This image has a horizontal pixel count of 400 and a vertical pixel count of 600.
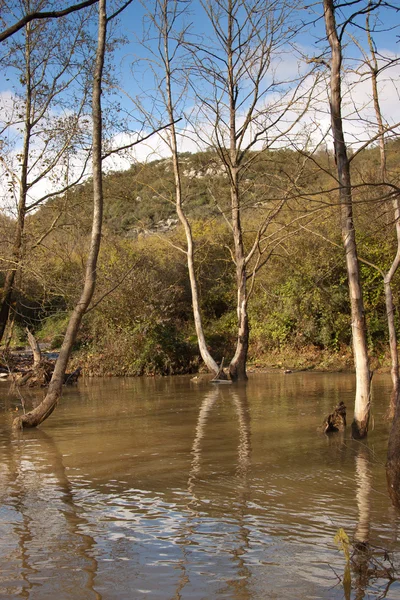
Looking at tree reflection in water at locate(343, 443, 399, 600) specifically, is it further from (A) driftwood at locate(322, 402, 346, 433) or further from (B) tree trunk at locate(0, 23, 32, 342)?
(B) tree trunk at locate(0, 23, 32, 342)

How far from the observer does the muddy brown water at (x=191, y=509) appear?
462cm

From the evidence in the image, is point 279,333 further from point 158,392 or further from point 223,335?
point 158,392

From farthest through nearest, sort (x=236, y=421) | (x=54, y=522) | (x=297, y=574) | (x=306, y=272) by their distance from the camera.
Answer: (x=306, y=272), (x=236, y=421), (x=54, y=522), (x=297, y=574)

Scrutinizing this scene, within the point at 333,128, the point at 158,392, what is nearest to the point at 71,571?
the point at 333,128

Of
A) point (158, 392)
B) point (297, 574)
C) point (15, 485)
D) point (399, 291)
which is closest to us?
point (297, 574)

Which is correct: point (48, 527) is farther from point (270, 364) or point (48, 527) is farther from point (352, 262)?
point (270, 364)

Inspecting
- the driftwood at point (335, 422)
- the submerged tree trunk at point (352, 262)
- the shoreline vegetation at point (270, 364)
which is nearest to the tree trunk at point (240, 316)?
the shoreline vegetation at point (270, 364)

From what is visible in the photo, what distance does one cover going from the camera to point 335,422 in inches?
433

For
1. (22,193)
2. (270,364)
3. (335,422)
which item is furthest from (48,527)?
(270,364)

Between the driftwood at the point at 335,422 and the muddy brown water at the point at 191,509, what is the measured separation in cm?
34

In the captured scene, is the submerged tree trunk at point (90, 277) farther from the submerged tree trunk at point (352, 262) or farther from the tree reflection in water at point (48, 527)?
the submerged tree trunk at point (352, 262)

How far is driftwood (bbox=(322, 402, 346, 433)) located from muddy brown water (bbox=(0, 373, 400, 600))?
0.34m

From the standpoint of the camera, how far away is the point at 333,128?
9.18 m

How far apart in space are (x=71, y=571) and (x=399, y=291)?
2055 cm
